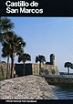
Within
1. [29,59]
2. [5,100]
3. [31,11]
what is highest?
[31,11]

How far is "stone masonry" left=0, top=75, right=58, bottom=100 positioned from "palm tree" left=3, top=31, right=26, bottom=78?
352mm

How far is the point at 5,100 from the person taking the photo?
9016 millimetres

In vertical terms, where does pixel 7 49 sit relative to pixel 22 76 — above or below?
above

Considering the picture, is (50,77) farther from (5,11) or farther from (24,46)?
(5,11)

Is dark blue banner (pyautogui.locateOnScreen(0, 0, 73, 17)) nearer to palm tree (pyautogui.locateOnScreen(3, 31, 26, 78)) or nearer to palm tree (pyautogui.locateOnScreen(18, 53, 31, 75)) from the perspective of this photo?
palm tree (pyautogui.locateOnScreen(3, 31, 26, 78))

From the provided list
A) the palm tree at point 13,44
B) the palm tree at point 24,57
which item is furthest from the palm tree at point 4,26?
the palm tree at point 24,57

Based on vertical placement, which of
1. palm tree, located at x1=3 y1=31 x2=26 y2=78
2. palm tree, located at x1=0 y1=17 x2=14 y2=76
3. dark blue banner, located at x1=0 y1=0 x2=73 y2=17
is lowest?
palm tree, located at x1=3 y1=31 x2=26 y2=78

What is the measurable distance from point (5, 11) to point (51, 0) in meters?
1.36

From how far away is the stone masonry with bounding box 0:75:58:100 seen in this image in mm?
9297

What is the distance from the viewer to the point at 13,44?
10.4 meters

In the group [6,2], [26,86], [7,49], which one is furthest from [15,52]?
[6,2]

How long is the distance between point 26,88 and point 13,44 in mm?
1537

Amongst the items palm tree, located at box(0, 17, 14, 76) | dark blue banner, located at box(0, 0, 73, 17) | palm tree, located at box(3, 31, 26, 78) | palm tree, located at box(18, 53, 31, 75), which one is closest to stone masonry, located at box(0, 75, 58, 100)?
palm tree, located at box(3, 31, 26, 78)

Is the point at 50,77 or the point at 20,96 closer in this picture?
the point at 20,96
